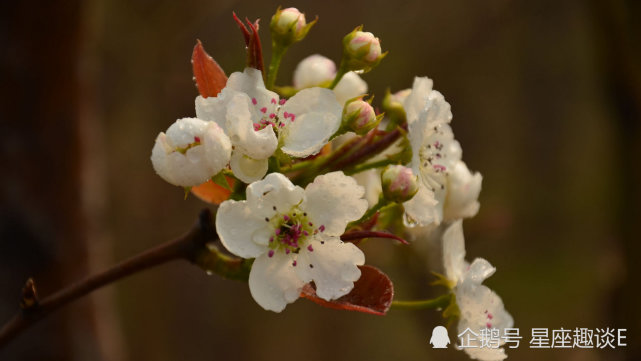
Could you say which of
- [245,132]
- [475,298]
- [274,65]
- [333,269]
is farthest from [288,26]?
[475,298]

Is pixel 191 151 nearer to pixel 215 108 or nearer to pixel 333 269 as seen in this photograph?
pixel 215 108

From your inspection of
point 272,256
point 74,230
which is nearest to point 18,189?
point 74,230

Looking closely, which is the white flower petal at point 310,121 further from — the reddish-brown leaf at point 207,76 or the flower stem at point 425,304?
the flower stem at point 425,304

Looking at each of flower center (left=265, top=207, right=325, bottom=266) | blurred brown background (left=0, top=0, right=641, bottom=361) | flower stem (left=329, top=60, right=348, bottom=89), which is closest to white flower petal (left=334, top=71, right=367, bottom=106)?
flower stem (left=329, top=60, right=348, bottom=89)

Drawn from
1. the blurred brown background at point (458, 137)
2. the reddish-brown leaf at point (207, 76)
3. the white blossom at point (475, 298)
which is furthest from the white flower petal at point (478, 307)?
the blurred brown background at point (458, 137)

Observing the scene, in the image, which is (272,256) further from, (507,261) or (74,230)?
(507,261)

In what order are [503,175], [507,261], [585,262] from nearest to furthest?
[507,261] < [585,262] < [503,175]
